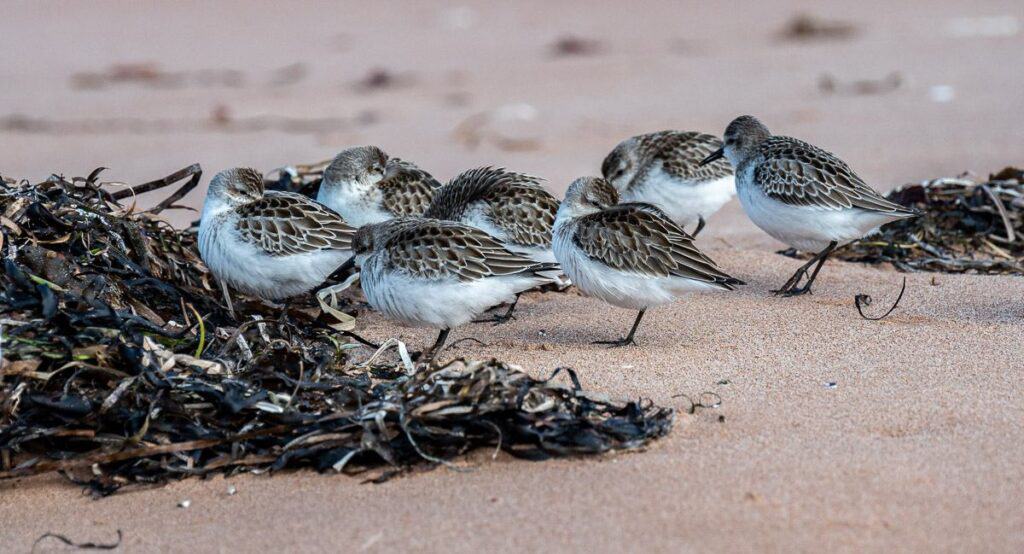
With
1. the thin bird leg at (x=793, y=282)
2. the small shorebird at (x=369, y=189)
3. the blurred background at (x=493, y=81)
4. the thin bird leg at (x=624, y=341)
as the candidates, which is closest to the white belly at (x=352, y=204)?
the small shorebird at (x=369, y=189)

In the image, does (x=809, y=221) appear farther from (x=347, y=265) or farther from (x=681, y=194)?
(x=347, y=265)

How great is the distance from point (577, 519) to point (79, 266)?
299 centimetres

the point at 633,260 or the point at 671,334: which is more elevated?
the point at 633,260

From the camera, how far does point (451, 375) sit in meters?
4.48

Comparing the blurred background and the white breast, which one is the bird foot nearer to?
the white breast

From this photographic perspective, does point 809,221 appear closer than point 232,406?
No

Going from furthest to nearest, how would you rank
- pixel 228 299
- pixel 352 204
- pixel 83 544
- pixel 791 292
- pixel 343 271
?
pixel 352 204 → pixel 791 292 → pixel 343 271 → pixel 228 299 → pixel 83 544

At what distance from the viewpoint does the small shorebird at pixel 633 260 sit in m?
5.62

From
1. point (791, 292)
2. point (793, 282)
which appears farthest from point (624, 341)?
point (793, 282)

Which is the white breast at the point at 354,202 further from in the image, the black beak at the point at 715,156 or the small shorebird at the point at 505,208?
the black beak at the point at 715,156

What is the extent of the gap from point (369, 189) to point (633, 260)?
7.87ft

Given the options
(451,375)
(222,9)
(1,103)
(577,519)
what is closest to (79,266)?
(451,375)

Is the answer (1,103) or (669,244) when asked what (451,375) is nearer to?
(669,244)

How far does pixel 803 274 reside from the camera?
6836 millimetres
